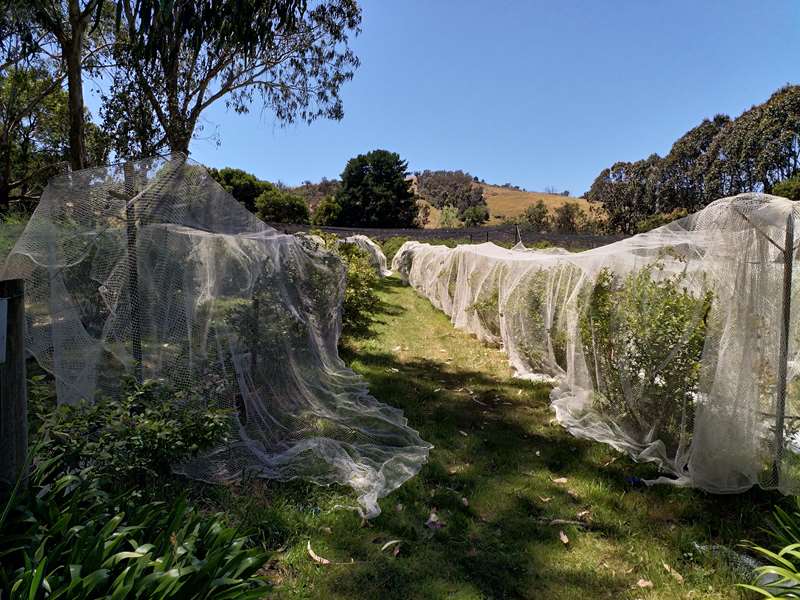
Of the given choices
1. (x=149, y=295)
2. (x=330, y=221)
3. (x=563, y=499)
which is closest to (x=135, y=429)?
(x=149, y=295)

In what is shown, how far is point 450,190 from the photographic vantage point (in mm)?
71812

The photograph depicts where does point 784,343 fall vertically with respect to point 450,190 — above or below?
below

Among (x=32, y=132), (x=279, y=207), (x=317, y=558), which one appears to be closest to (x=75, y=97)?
(x=32, y=132)

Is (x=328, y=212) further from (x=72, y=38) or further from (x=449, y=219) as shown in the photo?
(x=72, y=38)

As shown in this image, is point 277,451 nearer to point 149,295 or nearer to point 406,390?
point 149,295

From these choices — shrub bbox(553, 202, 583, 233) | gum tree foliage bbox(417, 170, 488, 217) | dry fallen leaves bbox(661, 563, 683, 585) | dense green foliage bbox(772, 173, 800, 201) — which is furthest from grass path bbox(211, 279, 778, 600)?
gum tree foliage bbox(417, 170, 488, 217)

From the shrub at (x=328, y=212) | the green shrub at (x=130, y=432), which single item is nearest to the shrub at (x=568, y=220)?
the shrub at (x=328, y=212)

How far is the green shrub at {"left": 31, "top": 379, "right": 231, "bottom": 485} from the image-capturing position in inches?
85.4

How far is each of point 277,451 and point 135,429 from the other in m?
1.20

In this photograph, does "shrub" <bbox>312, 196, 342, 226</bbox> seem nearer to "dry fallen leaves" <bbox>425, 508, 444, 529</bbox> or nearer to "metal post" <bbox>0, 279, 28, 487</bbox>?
"dry fallen leaves" <bbox>425, 508, 444, 529</bbox>

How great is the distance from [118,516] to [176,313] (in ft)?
4.62

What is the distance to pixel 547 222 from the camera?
47000 millimetres

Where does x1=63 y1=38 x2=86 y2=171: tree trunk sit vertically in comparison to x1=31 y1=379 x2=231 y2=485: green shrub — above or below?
above

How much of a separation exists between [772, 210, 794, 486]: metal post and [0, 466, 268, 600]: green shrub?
2809mm
